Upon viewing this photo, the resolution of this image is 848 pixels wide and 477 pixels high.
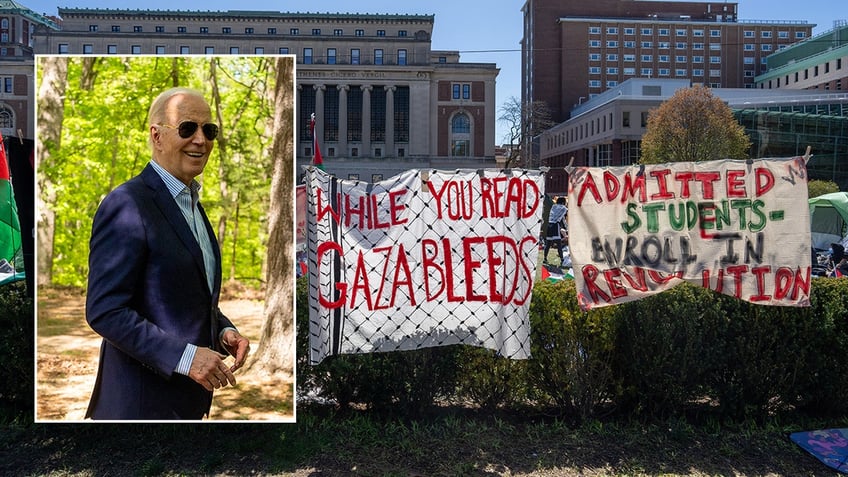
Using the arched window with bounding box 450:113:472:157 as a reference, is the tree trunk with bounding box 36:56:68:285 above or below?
below

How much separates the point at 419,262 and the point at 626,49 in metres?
107

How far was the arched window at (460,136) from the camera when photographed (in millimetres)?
82375

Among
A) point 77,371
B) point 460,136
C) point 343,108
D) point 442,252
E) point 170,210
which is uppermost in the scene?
point 343,108

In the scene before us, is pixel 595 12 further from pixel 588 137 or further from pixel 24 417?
pixel 24 417

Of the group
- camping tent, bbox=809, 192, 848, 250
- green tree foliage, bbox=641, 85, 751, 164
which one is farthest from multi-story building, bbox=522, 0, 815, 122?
camping tent, bbox=809, 192, 848, 250

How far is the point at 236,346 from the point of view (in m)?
4.06

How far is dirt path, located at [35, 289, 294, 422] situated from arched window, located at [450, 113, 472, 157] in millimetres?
79089

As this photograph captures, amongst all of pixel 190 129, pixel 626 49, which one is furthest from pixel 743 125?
pixel 190 129

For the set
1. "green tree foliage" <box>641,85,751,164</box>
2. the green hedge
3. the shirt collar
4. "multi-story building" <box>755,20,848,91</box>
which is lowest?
the green hedge

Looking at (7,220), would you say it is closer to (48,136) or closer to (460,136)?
(48,136)

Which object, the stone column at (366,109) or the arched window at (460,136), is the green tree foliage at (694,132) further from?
the stone column at (366,109)

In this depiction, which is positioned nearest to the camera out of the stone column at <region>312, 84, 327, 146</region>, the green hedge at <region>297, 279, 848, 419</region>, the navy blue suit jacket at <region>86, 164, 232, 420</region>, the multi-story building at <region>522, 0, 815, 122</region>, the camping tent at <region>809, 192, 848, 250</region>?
the navy blue suit jacket at <region>86, 164, 232, 420</region>

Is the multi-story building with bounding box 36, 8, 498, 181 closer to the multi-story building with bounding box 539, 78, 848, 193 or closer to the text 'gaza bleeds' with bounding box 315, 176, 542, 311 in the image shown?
the multi-story building with bounding box 539, 78, 848, 193

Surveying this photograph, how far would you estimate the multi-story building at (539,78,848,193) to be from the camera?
219ft
